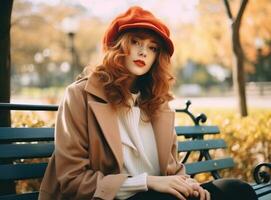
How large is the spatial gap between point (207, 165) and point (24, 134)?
5.57 feet

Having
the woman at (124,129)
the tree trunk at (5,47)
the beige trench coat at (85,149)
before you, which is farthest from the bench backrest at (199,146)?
the tree trunk at (5,47)

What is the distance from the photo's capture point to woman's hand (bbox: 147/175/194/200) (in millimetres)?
2196

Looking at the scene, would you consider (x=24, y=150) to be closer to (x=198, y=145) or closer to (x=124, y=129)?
(x=124, y=129)

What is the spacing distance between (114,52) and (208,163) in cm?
163

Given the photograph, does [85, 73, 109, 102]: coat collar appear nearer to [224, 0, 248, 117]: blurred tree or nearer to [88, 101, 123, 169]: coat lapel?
[88, 101, 123, 169]: coat lapel

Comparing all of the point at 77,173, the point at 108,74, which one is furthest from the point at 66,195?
the point at 108,74

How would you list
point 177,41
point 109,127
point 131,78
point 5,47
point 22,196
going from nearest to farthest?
point 109,127, point 22,196, point 131,78, point 5,47, point 177,41

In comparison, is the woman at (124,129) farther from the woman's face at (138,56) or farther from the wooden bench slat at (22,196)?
the wooden bench slat at (22,196)

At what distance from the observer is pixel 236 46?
7.89m

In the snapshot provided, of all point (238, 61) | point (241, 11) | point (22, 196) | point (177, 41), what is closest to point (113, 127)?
point (22, 196)

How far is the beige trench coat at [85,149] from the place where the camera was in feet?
7.34

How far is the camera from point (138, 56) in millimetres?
2570

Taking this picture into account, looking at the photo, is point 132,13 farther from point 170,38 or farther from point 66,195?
point 66,195

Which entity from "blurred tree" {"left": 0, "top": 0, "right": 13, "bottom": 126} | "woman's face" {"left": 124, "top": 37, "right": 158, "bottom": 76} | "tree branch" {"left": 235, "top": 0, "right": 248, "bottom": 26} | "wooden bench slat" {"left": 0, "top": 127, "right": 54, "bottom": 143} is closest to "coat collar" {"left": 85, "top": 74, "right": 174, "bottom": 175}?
"woman's face" {"left": 124, "top": 37, "right": 158, "bottom": 76}
